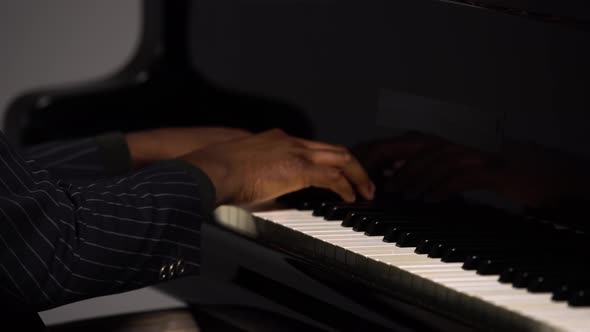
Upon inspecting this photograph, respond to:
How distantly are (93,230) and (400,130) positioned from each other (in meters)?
0.46

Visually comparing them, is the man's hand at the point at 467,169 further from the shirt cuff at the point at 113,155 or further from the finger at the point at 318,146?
the shirt cuff at the point at 113,155

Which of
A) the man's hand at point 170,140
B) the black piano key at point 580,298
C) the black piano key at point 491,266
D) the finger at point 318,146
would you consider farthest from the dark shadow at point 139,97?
the black piano key at point 580,298

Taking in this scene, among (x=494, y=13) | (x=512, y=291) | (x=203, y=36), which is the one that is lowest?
(x=512, y=291)

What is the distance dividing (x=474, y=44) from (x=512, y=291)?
0.41 metres

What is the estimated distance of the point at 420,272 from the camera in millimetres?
1340

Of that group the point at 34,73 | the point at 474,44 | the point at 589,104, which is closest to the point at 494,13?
the point at 474,44

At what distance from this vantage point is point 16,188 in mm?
1500

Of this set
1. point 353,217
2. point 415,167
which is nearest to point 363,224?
point 353,217

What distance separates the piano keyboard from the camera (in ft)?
3.90

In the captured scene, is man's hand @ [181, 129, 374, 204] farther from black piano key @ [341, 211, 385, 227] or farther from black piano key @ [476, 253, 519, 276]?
black piano key @ [476, 253, 519, 276]

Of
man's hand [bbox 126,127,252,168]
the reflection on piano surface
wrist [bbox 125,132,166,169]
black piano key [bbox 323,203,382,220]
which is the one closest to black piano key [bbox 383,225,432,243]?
the reflection on piano surface

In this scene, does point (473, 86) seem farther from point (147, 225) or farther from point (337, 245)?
point (147, 225)

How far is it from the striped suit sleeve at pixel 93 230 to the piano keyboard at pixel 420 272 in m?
0.12

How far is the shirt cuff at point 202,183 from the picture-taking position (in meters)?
1.62
